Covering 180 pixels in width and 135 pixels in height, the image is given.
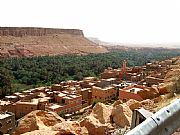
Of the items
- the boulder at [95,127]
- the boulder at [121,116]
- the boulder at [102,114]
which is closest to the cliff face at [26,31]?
the boulder at [102,114]

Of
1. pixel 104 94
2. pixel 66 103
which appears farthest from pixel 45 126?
pixel 104 94

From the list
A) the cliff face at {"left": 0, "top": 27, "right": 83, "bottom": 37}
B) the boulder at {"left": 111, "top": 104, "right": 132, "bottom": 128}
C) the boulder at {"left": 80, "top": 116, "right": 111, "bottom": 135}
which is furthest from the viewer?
the cliff face at {"left": 0, "top": 27, "right": 83, "bottom": 37}

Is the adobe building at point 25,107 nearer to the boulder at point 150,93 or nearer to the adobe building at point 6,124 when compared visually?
the adobe building at point 6,124

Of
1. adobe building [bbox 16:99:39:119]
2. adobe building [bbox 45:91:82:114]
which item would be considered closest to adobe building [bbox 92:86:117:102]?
adobe building [bbox 45:91:82:114]

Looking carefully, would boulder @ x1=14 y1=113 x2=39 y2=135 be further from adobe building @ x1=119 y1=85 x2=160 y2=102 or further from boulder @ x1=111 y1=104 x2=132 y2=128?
adobe building @ x1=119 y1=85 x2=160 y2=102

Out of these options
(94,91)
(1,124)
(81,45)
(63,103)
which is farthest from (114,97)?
(81,45)

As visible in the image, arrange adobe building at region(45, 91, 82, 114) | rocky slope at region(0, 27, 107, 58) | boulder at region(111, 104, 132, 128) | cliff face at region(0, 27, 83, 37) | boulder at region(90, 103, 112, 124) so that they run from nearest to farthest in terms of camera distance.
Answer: boulder at region(111, 104, 132, 128) < boulder at region(90, 103, 112, 124) < adobe building at region(45, 91, 82, 114) < rocky slope at region(0, 27, 107, 58) < cliff face at region(0, 27, 83, 37)

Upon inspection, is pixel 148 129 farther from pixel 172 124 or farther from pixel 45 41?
pixel 45 41
